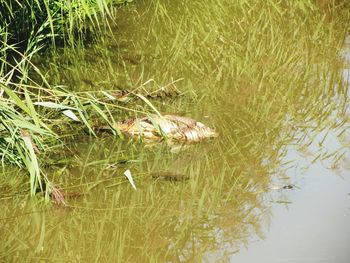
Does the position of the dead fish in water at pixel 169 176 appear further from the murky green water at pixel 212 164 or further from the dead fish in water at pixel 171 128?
the dead fish in water at pixel 171 128

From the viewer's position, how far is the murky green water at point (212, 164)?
101 inches

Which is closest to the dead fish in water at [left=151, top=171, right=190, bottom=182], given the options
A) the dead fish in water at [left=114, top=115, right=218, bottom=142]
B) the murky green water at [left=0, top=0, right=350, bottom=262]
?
the murky green water at [left=0, top=0, right=350, bottom=262]

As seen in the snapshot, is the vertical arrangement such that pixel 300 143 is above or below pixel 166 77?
above

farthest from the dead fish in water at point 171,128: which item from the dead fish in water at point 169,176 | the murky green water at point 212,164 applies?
the dead fish in water at point 169,176

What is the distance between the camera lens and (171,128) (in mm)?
3330

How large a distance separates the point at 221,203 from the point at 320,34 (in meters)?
2.45

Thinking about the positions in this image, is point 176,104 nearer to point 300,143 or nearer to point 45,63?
point 300,143

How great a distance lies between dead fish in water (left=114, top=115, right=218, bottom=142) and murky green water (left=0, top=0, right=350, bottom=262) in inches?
2.2

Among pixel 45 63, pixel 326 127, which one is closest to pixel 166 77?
pixel 45 63

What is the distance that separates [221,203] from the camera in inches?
→ 111

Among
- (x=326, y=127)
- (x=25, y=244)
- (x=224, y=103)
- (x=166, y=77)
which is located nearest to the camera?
(x=25, y=244)

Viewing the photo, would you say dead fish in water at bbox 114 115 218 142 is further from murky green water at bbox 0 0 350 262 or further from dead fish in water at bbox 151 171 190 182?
dead fish in water at bbox 151 171 190 182

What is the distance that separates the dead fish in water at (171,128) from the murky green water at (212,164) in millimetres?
55

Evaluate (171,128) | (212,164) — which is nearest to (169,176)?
(212,164)
